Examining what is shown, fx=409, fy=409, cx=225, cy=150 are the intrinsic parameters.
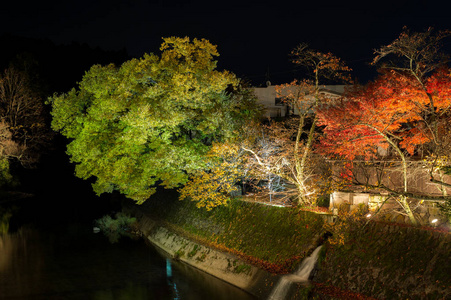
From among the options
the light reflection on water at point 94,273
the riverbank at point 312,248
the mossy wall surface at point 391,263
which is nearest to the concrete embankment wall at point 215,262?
the riverbank at point 312,248

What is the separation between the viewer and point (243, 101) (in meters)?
25.6

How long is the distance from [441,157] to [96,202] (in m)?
39.7

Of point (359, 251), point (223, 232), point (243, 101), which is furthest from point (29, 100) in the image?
point (359, 251)

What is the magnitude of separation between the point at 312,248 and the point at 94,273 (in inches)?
429

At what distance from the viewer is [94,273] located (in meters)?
20.1

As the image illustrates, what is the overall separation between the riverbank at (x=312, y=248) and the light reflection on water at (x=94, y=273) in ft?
3.76

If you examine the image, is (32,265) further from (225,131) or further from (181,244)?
(225,131)

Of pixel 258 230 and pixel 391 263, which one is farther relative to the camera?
pixel 258 230

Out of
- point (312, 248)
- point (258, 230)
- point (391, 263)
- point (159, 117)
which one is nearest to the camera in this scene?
point (391, 263)

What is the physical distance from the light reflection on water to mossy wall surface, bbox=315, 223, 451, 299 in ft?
14.2

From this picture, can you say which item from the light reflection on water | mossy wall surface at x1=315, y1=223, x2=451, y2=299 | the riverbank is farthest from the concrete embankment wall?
mossy wall surface at x1=315, y1=223, x2=451, y2=299

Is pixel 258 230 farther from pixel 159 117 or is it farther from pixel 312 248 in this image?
pixel 159 117

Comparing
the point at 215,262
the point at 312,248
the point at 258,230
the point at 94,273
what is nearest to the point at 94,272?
the point at 94,273

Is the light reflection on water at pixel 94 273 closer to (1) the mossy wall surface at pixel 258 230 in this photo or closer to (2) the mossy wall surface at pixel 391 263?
(1) the mossy wall surface at pixel 258 230
